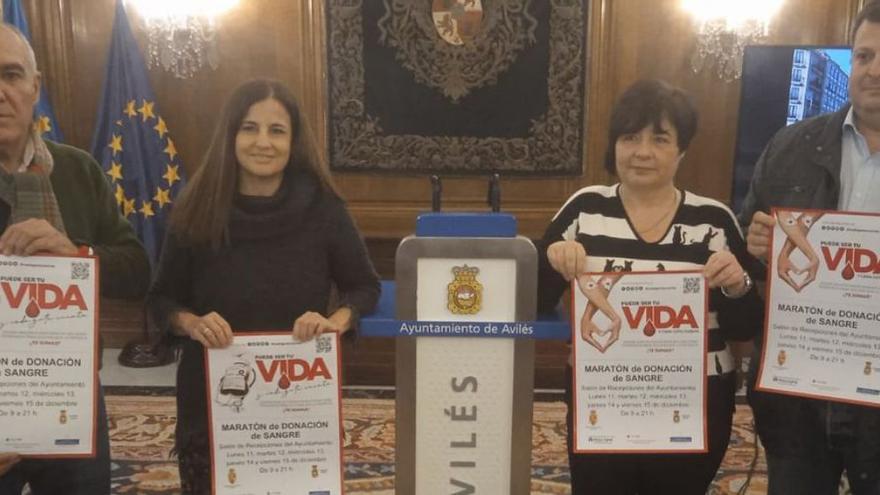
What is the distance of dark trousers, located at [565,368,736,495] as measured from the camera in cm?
157

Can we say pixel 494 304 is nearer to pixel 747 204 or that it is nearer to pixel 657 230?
pixel 657 230

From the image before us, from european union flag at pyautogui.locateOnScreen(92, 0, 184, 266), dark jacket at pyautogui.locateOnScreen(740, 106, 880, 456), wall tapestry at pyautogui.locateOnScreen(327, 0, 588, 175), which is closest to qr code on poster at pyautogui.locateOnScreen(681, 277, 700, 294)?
dark jacket at pyautogui.locateOnScreen(740, 106, 880, 456)

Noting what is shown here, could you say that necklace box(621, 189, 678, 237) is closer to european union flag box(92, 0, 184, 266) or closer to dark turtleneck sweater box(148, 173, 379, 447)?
dark turtleneck sweater box(148, 173, 379, 447)

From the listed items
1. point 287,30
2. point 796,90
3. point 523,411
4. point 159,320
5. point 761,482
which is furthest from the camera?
point 287,30

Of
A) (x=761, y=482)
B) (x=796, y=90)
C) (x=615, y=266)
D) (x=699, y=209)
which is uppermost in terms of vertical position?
(x=796, y=90)

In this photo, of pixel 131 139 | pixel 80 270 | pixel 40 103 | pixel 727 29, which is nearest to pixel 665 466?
pixel 80 270

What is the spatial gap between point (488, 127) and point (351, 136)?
78 cm

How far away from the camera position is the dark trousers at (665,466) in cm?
157

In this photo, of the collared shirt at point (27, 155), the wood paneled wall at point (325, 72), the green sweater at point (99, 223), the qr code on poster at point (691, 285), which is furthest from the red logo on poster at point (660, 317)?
the wood paneled wall at point (325, 72)

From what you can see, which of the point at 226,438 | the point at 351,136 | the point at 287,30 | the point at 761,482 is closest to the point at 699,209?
the point at 226,438

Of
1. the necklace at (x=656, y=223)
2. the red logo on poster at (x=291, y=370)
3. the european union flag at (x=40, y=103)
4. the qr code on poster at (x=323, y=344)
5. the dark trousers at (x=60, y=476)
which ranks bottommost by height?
the dark trousers at (x=60, y=476)

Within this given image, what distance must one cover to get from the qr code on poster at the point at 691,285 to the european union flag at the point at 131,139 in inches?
124

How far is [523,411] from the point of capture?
1.64 m

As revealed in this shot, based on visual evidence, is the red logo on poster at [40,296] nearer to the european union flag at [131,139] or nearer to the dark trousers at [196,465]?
the dark trousers at [196,465]
